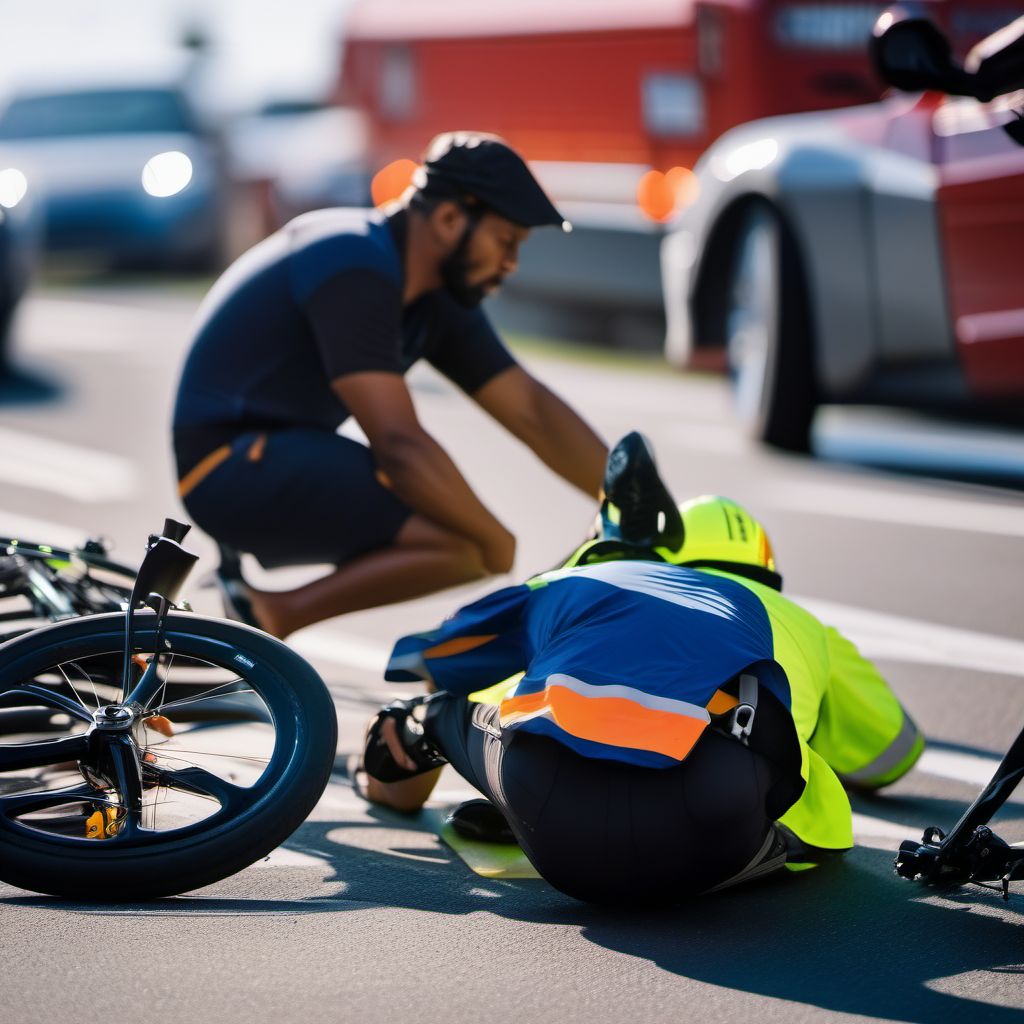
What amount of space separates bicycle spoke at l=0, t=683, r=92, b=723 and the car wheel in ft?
16.1

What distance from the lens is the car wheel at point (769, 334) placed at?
320 inches

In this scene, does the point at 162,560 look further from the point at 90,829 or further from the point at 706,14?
the point at 706,14

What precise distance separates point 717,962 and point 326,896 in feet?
2.53

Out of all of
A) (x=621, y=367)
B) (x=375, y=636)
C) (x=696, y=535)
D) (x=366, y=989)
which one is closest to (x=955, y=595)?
(x=375, y=636)

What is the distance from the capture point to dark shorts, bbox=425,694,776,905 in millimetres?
3465

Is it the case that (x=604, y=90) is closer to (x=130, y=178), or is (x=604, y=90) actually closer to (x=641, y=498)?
(x=130, y=178)

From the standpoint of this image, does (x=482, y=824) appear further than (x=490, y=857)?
Yes

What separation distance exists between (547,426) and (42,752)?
7.20 ft

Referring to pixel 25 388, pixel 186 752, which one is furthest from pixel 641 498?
pixel 25 388

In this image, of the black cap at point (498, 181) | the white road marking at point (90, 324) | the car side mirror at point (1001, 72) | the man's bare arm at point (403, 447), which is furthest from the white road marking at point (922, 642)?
the white road marking at point (90, 324)

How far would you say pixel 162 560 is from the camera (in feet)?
12.7

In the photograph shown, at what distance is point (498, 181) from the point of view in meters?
5.07

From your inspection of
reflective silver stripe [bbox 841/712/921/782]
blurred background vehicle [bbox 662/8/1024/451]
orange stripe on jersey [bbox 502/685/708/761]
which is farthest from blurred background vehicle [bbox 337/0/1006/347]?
orange stripe on jersey [bbox 502/685/708/761]

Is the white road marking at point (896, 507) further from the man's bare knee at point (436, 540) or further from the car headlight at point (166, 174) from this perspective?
the car headlight at point (166, 174)
